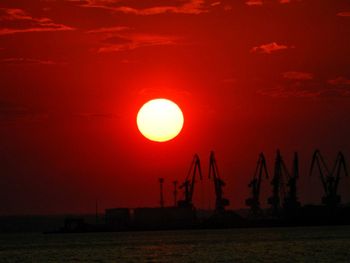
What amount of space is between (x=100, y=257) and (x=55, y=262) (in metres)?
10.0

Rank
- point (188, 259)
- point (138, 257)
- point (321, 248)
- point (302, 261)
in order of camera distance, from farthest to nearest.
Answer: point (321, 248)
point (138, 257)
point (188, 259)
point (302, 261)

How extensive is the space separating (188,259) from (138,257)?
10.2 m

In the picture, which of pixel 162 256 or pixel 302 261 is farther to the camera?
pixel 162 256

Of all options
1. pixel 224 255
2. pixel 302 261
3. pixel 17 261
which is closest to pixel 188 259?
pixel 224 255

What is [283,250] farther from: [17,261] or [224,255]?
[17,261]

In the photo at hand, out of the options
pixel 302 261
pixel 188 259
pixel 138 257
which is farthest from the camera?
pixel 138 257

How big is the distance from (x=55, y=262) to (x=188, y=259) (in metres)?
17.1

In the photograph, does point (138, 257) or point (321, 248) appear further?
point (321, 248)

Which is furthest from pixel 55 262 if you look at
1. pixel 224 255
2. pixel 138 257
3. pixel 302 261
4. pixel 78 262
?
pixel 302 261

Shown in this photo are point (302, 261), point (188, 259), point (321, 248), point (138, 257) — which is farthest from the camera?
point (321, 248)

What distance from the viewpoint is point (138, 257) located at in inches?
4572

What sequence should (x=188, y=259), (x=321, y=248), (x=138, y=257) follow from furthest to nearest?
1. (x=321, y=248)
2. (x=138, y=257)
3. (x=188, y=259)

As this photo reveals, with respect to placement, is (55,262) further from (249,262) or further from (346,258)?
(346,258)

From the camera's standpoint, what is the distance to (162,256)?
117812 mm
